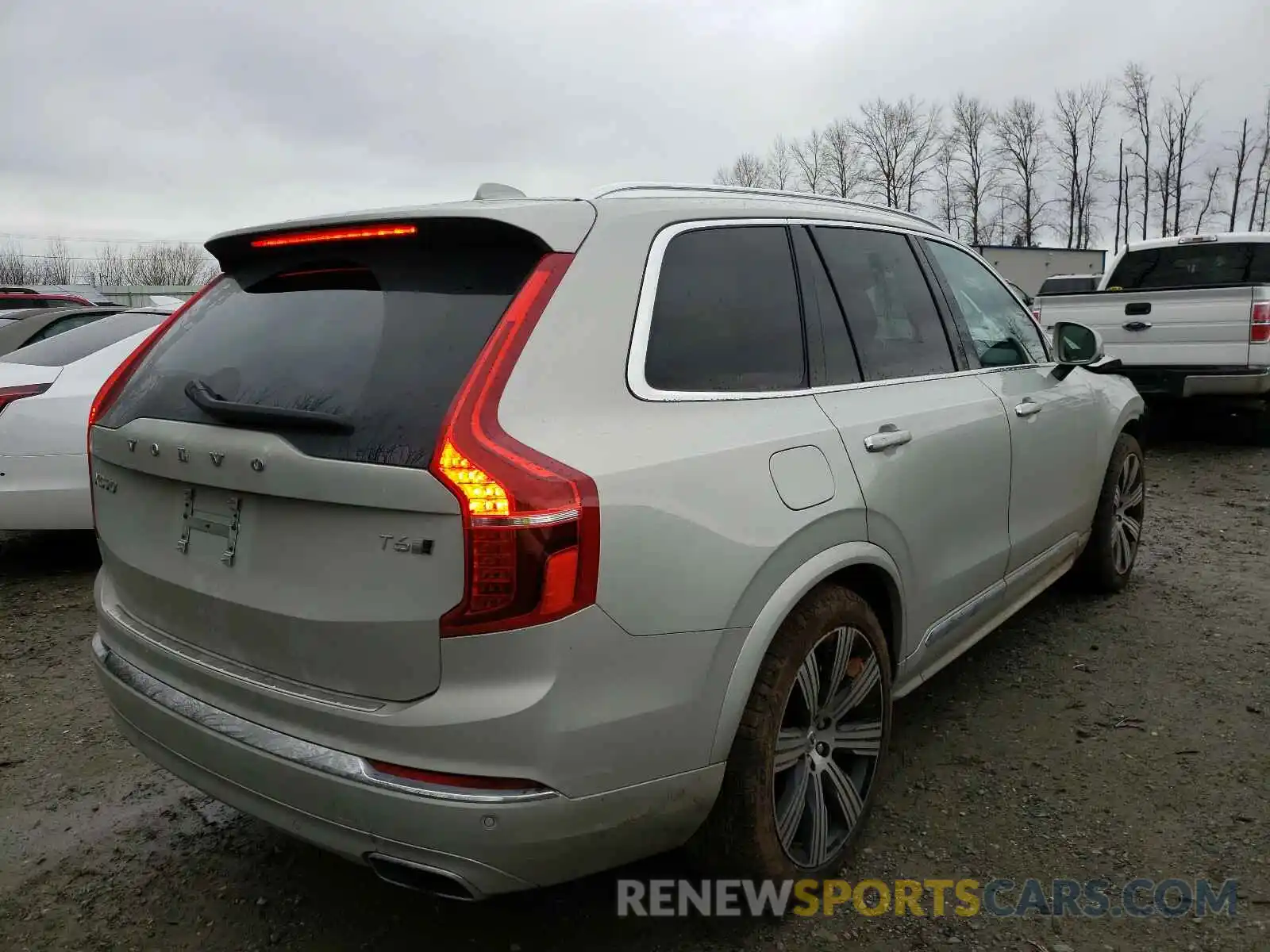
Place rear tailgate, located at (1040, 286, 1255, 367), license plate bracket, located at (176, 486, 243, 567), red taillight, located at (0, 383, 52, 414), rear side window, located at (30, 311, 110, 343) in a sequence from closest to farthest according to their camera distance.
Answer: license plate bracket, located at (176, 486, 243, 567)
red taillight, located at (0, 383, 52, 414)
rear side window, located at (30, 311, 110, 343)
rear tailgate, located at (1040, 286, 1255, 367)

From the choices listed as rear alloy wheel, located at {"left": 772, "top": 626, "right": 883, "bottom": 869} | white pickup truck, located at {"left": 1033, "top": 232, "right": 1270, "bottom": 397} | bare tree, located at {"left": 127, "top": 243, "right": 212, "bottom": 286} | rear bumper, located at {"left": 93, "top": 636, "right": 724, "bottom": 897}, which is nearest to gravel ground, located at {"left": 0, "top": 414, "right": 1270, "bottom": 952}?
rear alloy wheel, located at {"left": 772, "top": 626, "right": 883, "bottom": 869}

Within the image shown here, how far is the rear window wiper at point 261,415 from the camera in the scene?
1.93 m

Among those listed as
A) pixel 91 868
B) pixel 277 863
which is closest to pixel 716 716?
pixel 277 863

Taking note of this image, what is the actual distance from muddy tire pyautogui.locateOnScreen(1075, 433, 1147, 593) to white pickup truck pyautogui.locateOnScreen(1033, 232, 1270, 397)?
300 centimetres

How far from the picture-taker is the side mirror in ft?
Result: 13.2

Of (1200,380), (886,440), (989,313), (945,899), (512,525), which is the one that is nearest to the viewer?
(512,525)

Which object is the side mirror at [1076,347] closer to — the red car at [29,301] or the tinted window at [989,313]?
the tinted window at [989,313]

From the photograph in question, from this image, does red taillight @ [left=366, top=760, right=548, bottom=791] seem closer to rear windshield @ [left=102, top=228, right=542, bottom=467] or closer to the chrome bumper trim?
the chrome bumper trim

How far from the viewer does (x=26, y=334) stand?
722 centimetres

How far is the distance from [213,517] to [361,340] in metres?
0.52

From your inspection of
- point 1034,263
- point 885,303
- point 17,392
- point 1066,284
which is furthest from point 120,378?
point 1034,263

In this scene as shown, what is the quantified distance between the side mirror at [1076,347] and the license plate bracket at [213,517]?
3.37 metres

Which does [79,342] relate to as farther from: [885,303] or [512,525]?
[512,525]

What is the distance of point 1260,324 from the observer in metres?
7.97
